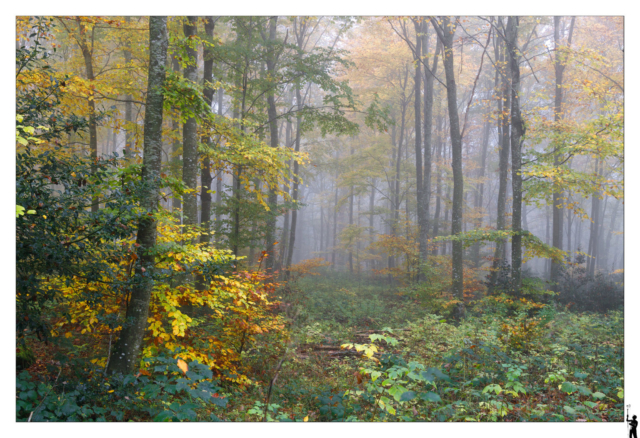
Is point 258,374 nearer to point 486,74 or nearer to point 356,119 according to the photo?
point 356,119

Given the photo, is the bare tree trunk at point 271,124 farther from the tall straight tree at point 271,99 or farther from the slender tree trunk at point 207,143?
the slender tree trunk at point 207,143

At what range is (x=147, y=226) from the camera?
13.2 ft

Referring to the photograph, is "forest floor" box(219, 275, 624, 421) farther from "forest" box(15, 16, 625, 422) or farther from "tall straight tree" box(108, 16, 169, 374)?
"tall straight tree" box(108, 16, 169, 374)

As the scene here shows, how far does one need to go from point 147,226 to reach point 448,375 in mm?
4531

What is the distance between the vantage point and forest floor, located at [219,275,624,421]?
11.2 ft

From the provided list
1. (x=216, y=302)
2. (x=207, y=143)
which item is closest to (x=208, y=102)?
(x=207, y=143)

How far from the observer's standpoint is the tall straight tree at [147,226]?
12.8 ft

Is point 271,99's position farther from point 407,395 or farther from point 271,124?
point 407,395

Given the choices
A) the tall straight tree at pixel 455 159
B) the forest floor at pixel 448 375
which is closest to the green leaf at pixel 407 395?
the forest floor at pixel 448 375

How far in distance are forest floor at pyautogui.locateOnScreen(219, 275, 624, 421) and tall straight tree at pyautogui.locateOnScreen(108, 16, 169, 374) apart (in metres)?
1.44

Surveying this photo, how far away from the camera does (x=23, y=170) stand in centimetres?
304

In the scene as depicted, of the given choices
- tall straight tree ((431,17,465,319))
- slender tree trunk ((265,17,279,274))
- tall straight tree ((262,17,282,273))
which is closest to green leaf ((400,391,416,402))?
tall straight tree ((262,17,282,273))

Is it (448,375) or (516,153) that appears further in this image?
(516,153)

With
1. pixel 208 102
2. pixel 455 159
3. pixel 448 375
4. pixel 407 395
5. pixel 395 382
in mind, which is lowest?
pixel 448 375
